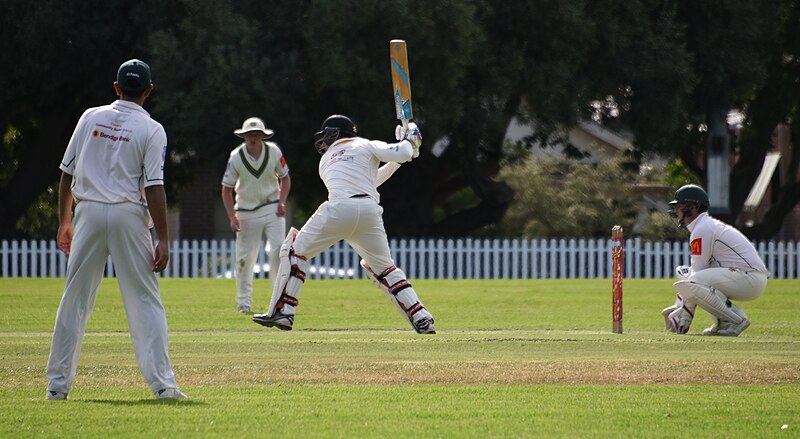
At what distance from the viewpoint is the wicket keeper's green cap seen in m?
8.01

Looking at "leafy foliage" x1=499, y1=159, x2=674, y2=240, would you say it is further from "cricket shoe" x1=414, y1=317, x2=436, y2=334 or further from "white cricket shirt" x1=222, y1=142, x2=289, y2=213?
"cricket shoe" x1=414, y1=317, x2=436, y2=334

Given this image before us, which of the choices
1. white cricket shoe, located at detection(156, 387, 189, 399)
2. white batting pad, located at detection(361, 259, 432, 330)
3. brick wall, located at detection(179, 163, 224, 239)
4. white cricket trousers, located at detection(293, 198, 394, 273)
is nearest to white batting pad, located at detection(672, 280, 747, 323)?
white batting pad, located at detection(361, 259, 432, 330)

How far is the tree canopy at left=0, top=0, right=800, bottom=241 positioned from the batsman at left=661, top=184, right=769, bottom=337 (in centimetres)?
1605

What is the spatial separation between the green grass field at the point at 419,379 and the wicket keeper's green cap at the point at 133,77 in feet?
5.87

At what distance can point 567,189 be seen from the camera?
41750 millimetres

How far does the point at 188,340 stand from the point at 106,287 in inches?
414

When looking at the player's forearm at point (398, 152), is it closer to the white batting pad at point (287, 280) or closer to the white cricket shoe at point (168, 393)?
the white batting pad at point (287, 280)

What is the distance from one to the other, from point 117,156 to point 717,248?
695cm

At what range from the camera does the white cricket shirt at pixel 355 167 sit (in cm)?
1212

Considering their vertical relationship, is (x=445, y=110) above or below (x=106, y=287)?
above

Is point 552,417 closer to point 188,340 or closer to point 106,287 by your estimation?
point 188,340

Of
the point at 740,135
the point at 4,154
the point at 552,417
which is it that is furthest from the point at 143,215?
the point at 740,135

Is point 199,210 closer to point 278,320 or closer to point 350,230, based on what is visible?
point 278,320

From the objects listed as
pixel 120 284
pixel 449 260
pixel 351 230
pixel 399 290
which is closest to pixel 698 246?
pixel 399 290
